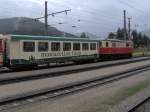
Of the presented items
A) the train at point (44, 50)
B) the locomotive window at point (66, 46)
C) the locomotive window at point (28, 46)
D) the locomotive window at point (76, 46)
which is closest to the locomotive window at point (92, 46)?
the train at point (44, 50)

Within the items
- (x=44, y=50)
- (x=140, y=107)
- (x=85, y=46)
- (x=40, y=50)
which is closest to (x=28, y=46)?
(x=40, y=50)

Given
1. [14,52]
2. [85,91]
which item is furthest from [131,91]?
[14,52]

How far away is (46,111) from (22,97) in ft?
10.5

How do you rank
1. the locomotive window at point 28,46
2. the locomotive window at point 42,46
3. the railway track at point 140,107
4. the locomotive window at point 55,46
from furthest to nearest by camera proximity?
the locomotive window at point 55,46 → the locomotive window at point 42,46 → the locomotive window at point 28,46 → the railway track at point 140,107

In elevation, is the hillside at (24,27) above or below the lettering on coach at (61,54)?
above

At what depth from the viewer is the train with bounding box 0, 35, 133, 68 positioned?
31344 millimetres

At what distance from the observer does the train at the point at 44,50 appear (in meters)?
31.3

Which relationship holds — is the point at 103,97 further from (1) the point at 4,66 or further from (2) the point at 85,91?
(1) the point at 4,66

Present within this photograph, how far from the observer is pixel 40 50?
3478cm

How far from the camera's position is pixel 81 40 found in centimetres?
4303

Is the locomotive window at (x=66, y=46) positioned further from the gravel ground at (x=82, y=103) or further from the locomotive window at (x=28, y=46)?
the gravel ground at (x=82, y=103)

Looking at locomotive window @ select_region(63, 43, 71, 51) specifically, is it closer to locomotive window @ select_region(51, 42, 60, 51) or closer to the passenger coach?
the passenger coach

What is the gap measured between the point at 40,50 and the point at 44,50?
660 millimetres

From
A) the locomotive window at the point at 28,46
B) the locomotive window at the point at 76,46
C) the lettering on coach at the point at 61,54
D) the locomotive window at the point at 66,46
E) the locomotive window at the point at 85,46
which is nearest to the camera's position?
the locomotive window at the point at 28,46
